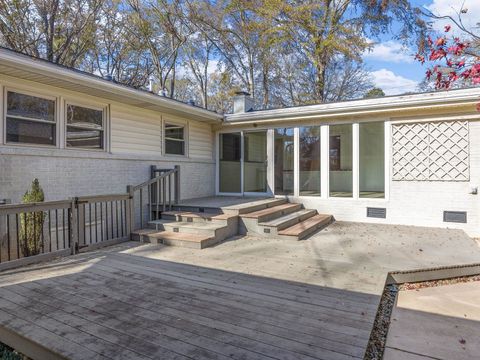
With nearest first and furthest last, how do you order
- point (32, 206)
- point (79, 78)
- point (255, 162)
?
1. point (32, 206)
2. point (79, 78)
3. point (255, 162)

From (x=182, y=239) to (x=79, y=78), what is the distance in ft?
9.80

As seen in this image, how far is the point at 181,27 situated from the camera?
1520 cm

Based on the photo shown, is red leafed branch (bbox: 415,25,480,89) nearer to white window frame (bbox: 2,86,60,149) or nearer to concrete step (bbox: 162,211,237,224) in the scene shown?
concrete step (bbox: 162,211,237,224)

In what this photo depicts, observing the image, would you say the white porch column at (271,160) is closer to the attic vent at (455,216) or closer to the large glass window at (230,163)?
the large glass window at (230,163)

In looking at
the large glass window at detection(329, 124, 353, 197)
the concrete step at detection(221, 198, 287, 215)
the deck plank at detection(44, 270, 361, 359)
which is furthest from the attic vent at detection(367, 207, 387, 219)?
the deck plank at detection(44, 270, 361, 359)

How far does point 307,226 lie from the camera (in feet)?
20.7

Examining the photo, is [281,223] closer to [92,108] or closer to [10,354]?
[92,108]

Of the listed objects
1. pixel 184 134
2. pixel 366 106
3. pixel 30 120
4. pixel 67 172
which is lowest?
pixel 67 172

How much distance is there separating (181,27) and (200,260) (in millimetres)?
13675

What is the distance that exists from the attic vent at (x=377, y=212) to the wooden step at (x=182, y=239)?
373cm

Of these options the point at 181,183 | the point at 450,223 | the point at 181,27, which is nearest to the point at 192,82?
the point at 181,27

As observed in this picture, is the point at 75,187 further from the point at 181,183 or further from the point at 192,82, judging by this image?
the point at 192,82

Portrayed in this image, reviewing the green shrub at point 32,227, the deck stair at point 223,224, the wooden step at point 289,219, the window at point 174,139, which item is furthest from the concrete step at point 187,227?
the window at point 174,139

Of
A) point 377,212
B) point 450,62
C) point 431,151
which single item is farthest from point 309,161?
point 450,62
